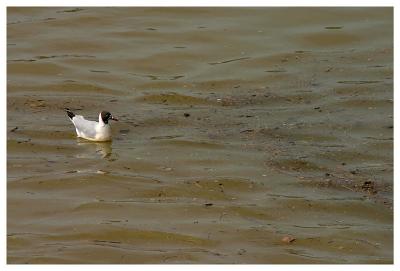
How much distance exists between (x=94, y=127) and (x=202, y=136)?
1185 millimetres

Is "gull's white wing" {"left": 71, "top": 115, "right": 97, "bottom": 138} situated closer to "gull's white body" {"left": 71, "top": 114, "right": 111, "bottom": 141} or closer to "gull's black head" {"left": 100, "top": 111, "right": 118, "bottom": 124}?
"gull's white body" {"left": 71, "top": 114, "right": 111, "bottom": 141}

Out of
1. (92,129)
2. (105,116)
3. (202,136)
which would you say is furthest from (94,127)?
(202,136)

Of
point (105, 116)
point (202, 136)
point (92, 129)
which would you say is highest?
point (105, 116)

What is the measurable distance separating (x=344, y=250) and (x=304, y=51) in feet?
19.8

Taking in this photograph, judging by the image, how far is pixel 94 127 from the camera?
1047 cm

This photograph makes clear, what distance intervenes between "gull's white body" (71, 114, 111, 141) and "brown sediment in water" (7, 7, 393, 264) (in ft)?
0.30

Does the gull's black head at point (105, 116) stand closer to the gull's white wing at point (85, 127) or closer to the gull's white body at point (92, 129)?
the gull's white body at point (92, 129)

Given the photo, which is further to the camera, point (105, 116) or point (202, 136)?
point (105, 116)

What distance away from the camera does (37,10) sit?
14867 mm

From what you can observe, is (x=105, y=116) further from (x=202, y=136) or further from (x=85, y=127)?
(x=202, y=136)

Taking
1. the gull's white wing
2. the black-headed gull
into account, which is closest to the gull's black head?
the black-headed gull

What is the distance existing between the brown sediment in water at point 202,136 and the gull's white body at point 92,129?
0.09 m

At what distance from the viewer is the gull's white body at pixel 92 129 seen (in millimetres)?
10492

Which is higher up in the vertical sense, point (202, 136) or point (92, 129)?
point (92, 129)
